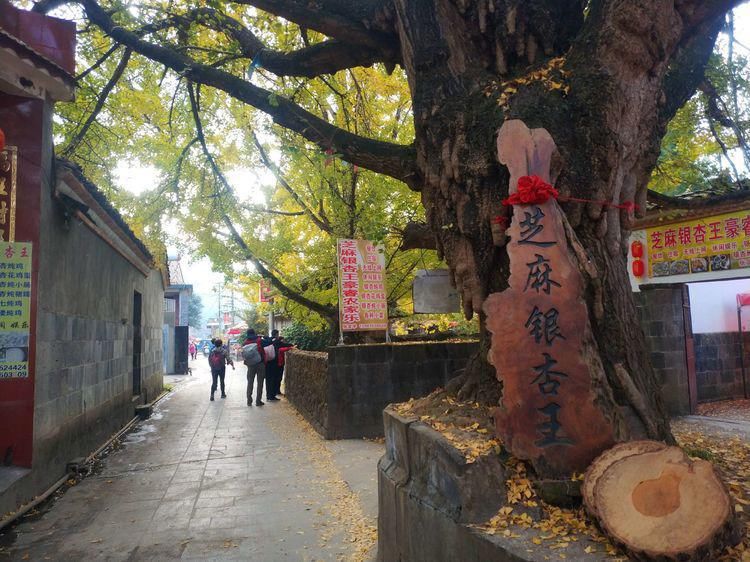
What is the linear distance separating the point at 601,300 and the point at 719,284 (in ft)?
34.0

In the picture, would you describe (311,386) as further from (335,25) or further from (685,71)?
(685,71)

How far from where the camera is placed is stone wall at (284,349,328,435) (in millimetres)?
8852

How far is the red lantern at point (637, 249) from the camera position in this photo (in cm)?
959

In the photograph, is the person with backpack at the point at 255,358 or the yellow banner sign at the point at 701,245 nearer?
the yellow banner sign at the point at 701,245

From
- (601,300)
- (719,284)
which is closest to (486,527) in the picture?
(601,300)

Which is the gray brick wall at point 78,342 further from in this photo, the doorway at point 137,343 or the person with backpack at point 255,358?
the person with backpack at point 255,358

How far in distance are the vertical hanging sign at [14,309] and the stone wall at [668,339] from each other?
8182 mm

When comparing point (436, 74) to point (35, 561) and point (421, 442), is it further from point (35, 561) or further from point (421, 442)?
point (35, 561)

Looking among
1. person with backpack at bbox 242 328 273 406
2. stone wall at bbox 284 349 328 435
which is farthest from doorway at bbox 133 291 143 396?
stone wall at bbox 284 349 328 435

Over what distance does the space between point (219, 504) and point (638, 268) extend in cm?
769

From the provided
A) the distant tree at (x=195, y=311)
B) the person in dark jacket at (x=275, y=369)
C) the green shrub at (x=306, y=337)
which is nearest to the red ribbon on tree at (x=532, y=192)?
the person in dark jacket at (x=275, y=369)

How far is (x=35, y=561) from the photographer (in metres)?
4.13

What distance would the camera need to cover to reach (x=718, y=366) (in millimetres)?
10469

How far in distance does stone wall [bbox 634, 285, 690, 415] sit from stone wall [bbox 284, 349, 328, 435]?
16.7ft
